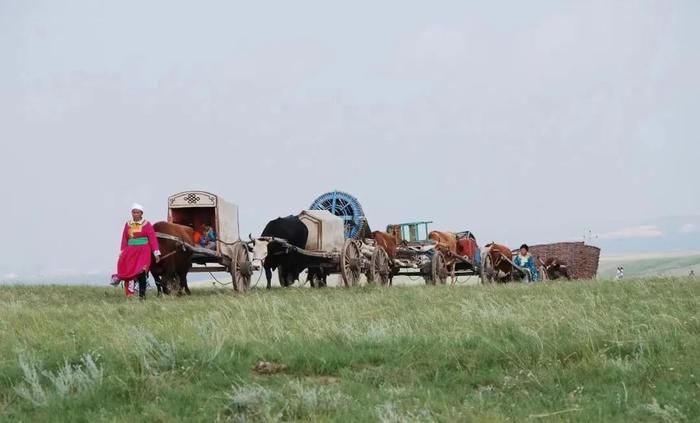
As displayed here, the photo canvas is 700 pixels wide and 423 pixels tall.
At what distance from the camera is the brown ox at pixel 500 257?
2880 cm

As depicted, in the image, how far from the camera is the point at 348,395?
Result: 624 cm

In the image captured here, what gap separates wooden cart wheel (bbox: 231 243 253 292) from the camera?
720 inches

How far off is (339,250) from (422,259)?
4.17 m

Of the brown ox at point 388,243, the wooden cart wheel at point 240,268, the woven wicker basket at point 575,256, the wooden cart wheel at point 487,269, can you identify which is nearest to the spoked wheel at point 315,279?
the brown ox at point 388,243

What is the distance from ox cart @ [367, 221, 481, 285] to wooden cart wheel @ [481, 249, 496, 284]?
0.17 metres

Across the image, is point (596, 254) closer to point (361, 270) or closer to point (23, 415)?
point (361, 270)

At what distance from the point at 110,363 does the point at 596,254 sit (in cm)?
2889

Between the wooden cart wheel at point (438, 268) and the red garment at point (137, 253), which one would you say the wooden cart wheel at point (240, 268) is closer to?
the red garment at point (137, 253)

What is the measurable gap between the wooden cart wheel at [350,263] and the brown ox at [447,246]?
4.44 metres

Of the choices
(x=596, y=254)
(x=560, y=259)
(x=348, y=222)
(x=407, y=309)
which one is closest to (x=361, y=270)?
(x=348, y=222)

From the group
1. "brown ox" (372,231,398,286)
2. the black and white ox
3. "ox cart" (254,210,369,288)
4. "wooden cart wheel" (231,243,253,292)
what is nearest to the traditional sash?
"wooden cart wheel" (231,243,253,292)

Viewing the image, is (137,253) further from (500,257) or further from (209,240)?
(500,257)

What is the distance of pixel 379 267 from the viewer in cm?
2297

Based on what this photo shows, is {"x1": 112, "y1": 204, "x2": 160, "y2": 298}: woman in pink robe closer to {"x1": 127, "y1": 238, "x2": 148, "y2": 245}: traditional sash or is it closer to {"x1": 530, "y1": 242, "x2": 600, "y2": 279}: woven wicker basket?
{"x1": 127, "y1": 238, "x2": 148, "y2": 245}: traditional sash
